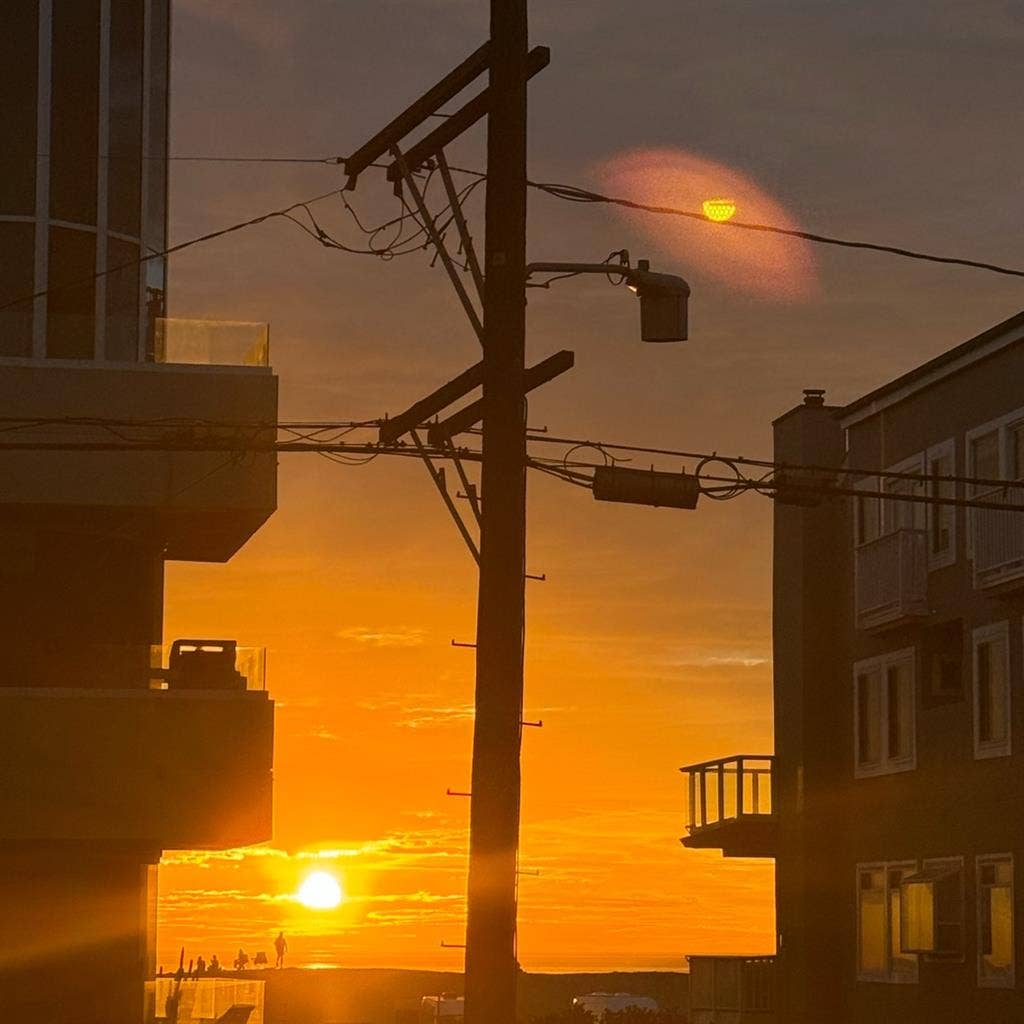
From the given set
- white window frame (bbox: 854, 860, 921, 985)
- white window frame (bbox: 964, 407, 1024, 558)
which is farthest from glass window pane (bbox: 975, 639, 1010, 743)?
white window frame (bbox: 854, 860, 921, 985)

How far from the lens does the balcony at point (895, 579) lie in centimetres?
4194

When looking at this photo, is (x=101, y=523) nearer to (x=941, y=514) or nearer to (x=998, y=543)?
(x=998, y=543)

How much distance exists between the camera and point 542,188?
72.5 ft

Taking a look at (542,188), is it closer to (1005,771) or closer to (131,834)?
(131,834)

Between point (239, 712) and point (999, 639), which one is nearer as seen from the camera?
point (239, 712)

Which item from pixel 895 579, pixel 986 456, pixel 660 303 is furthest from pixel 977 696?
pixel 660 303

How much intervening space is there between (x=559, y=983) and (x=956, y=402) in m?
130

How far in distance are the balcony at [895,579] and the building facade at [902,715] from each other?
4cm

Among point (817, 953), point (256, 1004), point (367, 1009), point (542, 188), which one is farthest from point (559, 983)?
point (542, 188)

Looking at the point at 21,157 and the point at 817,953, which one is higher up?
the point at 21,157

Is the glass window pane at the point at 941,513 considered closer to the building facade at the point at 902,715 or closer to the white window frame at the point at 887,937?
the building facade at the point at 902,715

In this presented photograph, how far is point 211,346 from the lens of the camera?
3219 centimetres

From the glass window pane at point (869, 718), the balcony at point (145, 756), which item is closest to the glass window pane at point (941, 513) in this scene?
the glass window pane at point (869, 718)

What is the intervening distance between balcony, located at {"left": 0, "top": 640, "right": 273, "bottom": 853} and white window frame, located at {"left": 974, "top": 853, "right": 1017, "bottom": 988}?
13.1m
